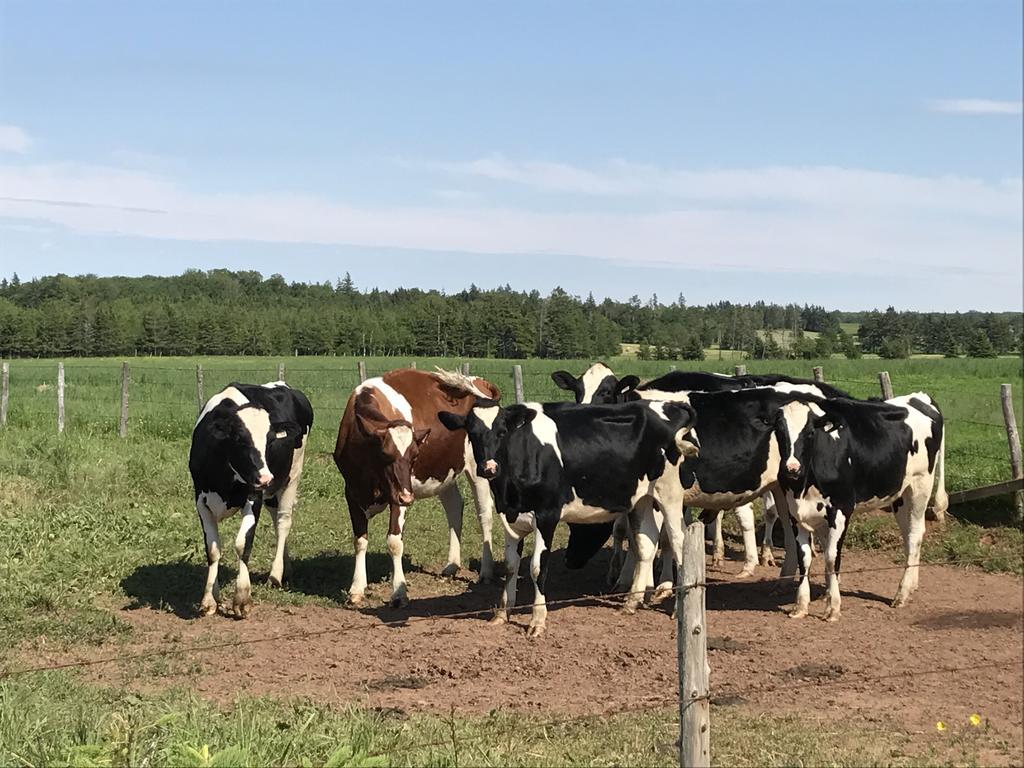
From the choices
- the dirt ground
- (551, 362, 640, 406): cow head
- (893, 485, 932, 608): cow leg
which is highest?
(551, 362, 640, 406): cow head

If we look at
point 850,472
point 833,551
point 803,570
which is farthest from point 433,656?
point 850,472

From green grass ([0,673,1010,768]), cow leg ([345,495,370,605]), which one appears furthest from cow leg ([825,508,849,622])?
cow leg ([345,495,370,605])

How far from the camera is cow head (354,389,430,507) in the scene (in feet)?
38.4

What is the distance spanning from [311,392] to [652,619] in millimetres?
26564

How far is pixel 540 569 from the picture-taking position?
34.6 ft

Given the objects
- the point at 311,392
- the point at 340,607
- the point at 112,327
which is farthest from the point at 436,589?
the point at 112,327

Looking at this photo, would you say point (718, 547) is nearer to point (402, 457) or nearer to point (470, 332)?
point (402, 457)

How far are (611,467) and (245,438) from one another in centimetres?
387

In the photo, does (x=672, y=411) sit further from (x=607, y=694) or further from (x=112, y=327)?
(x=112, y=327)

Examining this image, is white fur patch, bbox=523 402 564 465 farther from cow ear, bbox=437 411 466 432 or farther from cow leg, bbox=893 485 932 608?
cow leg, bbox=893 485 932 608

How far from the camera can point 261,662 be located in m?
9.28

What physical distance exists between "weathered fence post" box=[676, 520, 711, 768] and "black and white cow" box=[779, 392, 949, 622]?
5.86 m

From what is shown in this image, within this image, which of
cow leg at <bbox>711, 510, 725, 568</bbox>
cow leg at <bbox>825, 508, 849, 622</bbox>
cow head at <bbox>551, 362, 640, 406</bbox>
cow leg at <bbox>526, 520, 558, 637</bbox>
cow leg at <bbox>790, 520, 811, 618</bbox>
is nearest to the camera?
cow leg at <bbox>526, 520, 558, 637</bbox>

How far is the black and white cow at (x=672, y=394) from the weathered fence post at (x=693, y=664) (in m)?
6.84
